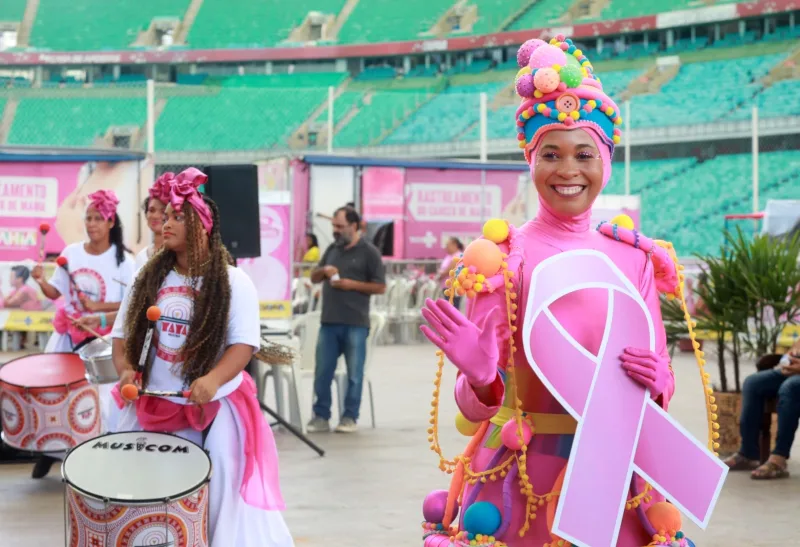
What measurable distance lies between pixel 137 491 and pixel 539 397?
5.99 ft

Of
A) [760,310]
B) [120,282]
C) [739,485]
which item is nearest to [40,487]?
[120,282]

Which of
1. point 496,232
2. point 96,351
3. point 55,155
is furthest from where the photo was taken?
point 55,155

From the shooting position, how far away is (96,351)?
6.07 m

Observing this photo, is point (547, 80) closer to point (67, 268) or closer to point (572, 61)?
point (572, 61)

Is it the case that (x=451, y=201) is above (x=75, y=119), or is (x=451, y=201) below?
below

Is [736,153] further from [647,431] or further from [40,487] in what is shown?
[647,431]

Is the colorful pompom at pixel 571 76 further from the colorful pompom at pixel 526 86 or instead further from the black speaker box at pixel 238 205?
the black speaker box at pixel 238 205

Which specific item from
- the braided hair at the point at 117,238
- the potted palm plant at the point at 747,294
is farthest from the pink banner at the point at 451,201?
the braided hair at the point at 117,238

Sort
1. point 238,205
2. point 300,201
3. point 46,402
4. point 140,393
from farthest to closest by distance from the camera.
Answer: point 300,201
point 238,205
point 46,402
point 140,393

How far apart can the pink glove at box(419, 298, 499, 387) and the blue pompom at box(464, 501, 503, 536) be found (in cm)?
31

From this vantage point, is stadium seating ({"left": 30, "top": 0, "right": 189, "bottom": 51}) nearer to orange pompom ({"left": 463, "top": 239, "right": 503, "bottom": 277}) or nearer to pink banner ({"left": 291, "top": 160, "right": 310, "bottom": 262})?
pink banner ({"left": 291, "top": 160, "right": 310, "bottom": 262})

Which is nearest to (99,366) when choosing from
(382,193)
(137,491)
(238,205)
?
(238,205)

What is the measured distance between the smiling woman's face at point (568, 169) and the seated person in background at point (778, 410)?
17.5 ft

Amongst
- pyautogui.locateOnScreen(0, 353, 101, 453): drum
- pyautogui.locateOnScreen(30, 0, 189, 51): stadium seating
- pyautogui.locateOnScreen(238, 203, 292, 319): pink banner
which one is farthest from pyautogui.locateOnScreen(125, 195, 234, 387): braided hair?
pyautogui.locateOnScreen(30, 0, 189, 51): stadium seating
